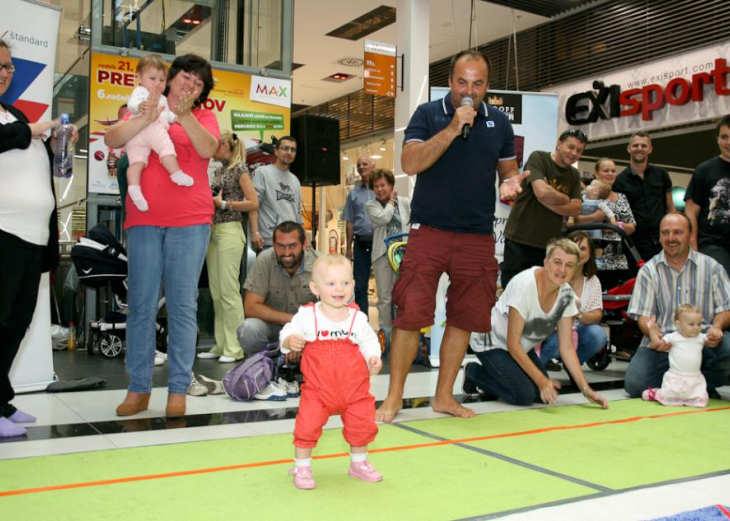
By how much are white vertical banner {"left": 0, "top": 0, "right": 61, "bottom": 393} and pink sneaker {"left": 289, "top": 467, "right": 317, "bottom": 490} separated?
7.28 feet

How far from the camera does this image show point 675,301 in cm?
401

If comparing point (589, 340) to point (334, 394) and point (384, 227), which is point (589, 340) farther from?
point (334, 394)

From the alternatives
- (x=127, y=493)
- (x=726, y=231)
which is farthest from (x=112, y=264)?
(x=726, y=231)

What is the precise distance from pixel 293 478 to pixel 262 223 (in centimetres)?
355

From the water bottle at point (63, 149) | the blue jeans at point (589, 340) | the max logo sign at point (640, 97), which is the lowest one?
the blue jeans at point (589, 340)

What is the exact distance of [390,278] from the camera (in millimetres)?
5922

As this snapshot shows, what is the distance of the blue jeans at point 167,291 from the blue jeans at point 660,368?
2304 millimetres

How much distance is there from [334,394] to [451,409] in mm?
1310

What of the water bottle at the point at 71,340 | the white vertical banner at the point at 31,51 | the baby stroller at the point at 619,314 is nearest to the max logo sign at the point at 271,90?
the water bottle at the point at 71,340

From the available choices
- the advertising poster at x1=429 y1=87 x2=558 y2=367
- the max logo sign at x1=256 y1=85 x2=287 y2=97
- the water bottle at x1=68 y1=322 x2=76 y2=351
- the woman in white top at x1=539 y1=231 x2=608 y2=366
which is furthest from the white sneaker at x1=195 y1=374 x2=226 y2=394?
the max logo sign at x1=256 y1=85 x2=287 y2=97

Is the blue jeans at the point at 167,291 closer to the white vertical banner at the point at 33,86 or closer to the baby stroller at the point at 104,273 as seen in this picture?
the white vertical banner at the point at 33,86

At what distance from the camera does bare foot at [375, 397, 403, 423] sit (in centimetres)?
318

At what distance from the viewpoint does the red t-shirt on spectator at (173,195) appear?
312 cm

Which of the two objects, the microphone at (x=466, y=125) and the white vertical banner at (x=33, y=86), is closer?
the microphone at (x=466, y=125)
